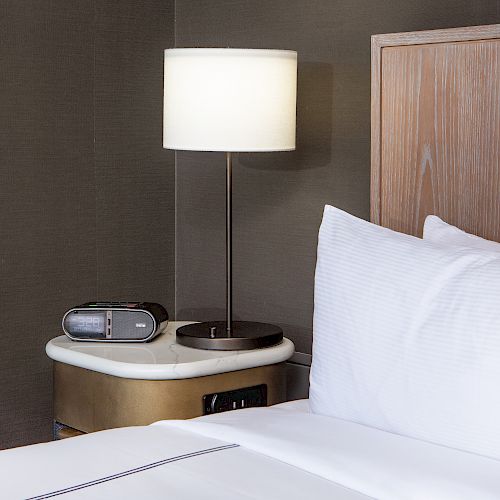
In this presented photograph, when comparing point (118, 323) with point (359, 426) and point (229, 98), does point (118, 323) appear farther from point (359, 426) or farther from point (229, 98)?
point (359, 426)

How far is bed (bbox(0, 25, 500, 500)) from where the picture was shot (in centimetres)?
156

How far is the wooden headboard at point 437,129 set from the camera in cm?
232

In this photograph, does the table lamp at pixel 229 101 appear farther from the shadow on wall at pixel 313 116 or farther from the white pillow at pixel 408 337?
the white pillow at pixel 408 337

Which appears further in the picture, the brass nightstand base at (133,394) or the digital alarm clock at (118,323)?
the digital alarm clock at (118,323)

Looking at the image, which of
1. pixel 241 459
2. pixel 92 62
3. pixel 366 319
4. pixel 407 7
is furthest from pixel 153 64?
pixel 241 459

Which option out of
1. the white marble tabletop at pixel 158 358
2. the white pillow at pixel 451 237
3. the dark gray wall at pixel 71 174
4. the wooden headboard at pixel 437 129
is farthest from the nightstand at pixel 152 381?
the white pillow at pixel 451 237

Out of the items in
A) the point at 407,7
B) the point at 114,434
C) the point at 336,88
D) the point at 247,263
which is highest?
the point at 407,7

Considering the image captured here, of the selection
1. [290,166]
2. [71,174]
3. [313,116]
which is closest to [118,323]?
[71,174]

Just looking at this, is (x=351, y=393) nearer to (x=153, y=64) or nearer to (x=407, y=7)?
(x=407, y=7)

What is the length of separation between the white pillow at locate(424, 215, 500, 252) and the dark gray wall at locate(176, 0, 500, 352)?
0.61 metres

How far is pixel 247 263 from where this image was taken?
3.15m

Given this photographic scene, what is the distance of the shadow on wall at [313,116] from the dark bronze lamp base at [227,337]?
20.2 inches

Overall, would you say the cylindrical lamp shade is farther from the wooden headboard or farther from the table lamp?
the wooden headboard

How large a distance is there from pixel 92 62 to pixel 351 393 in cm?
162
